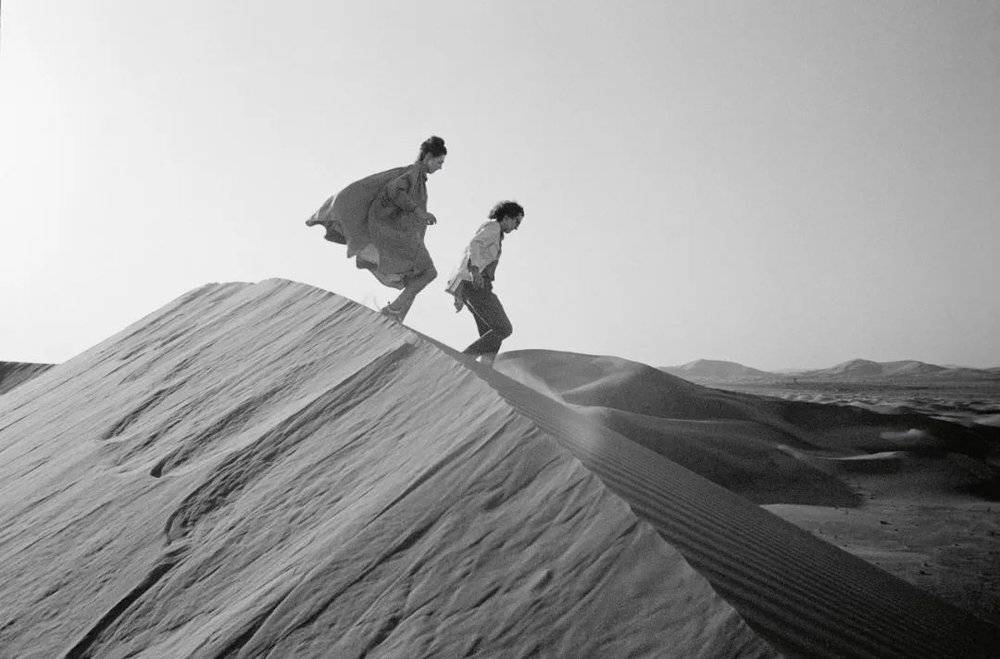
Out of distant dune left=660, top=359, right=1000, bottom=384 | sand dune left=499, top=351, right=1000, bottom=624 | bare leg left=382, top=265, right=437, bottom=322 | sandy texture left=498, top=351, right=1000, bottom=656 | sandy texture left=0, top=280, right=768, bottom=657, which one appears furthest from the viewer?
distant dune left=660, top=359, right=1000, bottom=384

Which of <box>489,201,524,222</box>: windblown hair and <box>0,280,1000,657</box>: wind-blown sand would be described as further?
<box>489,201,524,222</box>: windblown hair

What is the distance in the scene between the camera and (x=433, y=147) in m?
4.77

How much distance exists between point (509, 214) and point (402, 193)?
91 cm

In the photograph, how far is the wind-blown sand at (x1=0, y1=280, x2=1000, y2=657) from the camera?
0.92 m

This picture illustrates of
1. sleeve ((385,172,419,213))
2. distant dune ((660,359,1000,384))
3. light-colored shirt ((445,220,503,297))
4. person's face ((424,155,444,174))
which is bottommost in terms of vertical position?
distant dune ((660,359,1000,384))

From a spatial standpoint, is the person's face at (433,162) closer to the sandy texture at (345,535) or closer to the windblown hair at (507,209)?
the windblown hair at (507,209)

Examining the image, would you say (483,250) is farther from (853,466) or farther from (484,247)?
(853,466)

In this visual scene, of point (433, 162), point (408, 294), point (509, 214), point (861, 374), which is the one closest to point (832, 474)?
point (509, 214)

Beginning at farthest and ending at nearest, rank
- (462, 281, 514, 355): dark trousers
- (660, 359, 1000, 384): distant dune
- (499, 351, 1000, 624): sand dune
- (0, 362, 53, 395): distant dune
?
(660, 359, 1000, 384): distant dune
(0, 362, 53, 395): distant dune
(462, 281, 514, 355): dark trousers
(499, 351, 1000, 624): sand dune

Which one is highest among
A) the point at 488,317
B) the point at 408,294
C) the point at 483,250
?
the point at 483,250

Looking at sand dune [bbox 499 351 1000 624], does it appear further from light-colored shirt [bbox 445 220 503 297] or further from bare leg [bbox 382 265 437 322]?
bare leg [bbox 382 265 437 322]

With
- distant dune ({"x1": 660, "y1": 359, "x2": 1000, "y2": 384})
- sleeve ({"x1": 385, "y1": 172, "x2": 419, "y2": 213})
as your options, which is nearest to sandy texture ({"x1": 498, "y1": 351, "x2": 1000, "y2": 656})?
sleeve ({"x1": 385, "y1": 172, "x2": 419, "y2": 213})

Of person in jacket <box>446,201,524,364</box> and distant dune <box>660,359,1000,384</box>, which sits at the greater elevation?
person in jacket <box>446,201,524,364</box>

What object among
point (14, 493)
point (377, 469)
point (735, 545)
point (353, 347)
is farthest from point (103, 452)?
point (735, 545)
